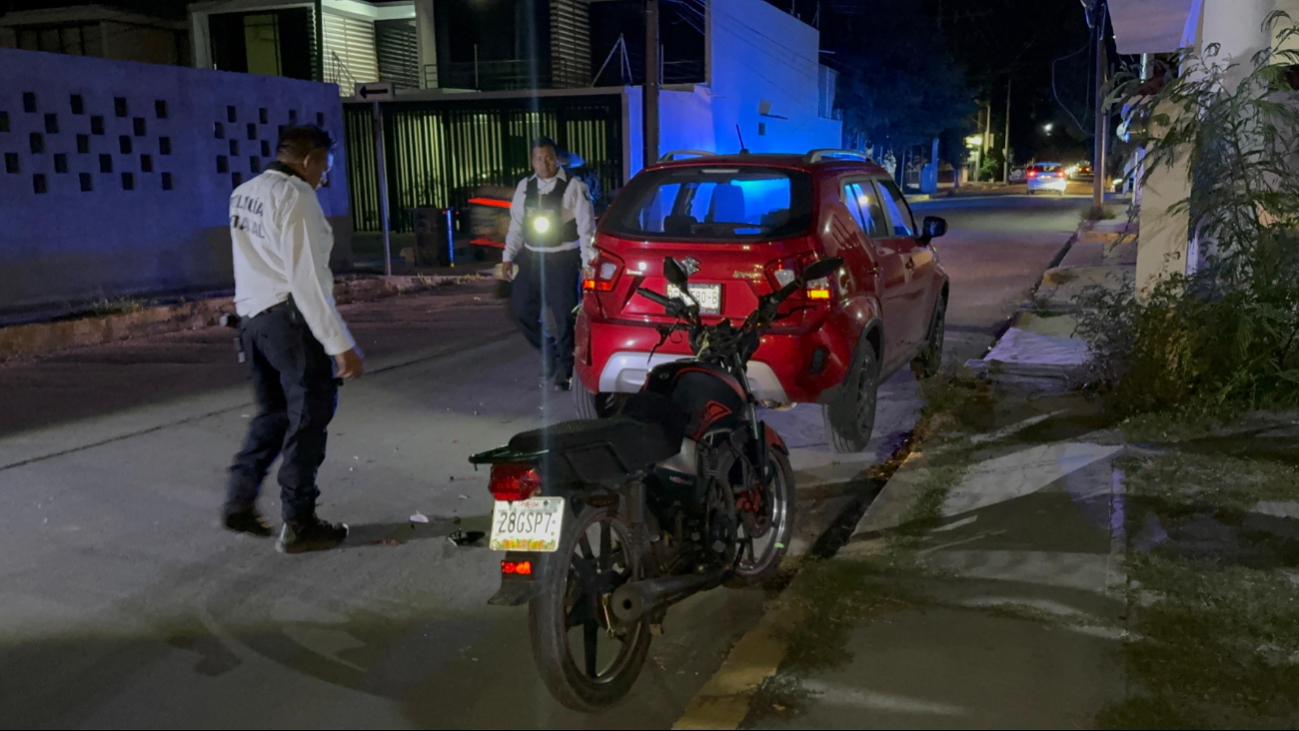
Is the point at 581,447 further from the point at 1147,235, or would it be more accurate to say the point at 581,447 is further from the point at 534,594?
the point at 1147,235

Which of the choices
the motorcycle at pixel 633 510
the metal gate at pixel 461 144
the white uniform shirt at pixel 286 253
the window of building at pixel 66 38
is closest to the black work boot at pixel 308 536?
the white uniform shirt at pixel 286 253

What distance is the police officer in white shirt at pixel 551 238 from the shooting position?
27.1ft

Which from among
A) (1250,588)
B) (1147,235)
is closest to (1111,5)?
(1147,235)

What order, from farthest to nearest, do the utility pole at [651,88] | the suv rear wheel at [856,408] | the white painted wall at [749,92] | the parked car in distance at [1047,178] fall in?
1. the parked car in distance at [1047,178]
2. the white painted wall at [749,92]
3. the utility pole at [651,88]
4. the suv rear wheel at [856,408]

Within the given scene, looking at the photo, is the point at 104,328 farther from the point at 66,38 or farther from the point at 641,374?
the point at 66,38

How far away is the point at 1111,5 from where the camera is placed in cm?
1163

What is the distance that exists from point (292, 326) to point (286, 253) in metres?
0.32

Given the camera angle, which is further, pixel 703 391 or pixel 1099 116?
pixel 1099 116

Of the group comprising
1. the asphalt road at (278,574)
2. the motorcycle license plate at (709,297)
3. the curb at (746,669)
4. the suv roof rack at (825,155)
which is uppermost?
the suv roof rack at (825,155)

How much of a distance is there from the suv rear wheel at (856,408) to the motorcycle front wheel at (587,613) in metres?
2.97

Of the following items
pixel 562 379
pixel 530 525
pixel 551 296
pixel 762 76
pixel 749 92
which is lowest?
pixel 562 379

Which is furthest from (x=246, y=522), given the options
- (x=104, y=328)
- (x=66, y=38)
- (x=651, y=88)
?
(x=66, y=38)

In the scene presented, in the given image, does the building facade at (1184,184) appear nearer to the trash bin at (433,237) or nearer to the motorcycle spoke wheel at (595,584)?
the motorcycle spoke wheel at (595,584)

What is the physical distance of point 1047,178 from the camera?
4681 centimetres
